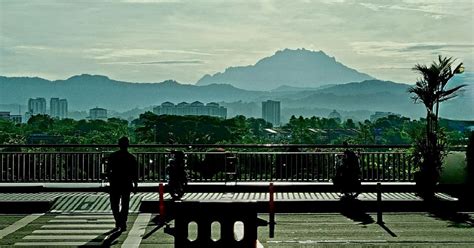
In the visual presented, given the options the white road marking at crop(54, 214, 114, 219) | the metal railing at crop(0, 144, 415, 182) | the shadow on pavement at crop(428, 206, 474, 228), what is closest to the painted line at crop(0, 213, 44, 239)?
the white road marking at crop(54, 214, 114, 219)

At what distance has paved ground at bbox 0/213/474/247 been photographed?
17109 mm

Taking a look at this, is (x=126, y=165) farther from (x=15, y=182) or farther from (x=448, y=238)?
(x=15, y=182)

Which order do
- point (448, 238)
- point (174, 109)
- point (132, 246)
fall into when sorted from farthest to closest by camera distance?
point (174, 109), point (448, 238), point (132, 246)

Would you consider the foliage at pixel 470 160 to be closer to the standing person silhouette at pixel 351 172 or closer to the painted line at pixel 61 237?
the standing person silhouette at pixel 351 172

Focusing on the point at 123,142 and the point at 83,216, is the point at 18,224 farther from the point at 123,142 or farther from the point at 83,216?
the point at 123,142

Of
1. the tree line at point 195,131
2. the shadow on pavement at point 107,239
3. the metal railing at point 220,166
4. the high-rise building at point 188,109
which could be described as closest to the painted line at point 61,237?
the shadow on pavement at point 107,239

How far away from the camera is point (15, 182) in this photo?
26906 mm

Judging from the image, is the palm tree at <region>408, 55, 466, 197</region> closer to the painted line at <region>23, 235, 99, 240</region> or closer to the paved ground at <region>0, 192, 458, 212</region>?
the paved ground at <region>0, 192, 458, 212</region>

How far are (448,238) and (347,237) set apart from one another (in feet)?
6.35

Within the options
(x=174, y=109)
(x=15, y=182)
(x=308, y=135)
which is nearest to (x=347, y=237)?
(x=15, y=182)

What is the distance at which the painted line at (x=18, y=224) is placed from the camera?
61.5 ft

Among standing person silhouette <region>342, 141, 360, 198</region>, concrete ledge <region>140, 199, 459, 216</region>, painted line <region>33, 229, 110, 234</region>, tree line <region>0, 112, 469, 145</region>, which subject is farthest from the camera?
tree line <region>0, 112, 469, 145</region>

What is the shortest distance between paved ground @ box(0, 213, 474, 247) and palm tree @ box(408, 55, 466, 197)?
3056mm

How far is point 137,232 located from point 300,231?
3309 mm
